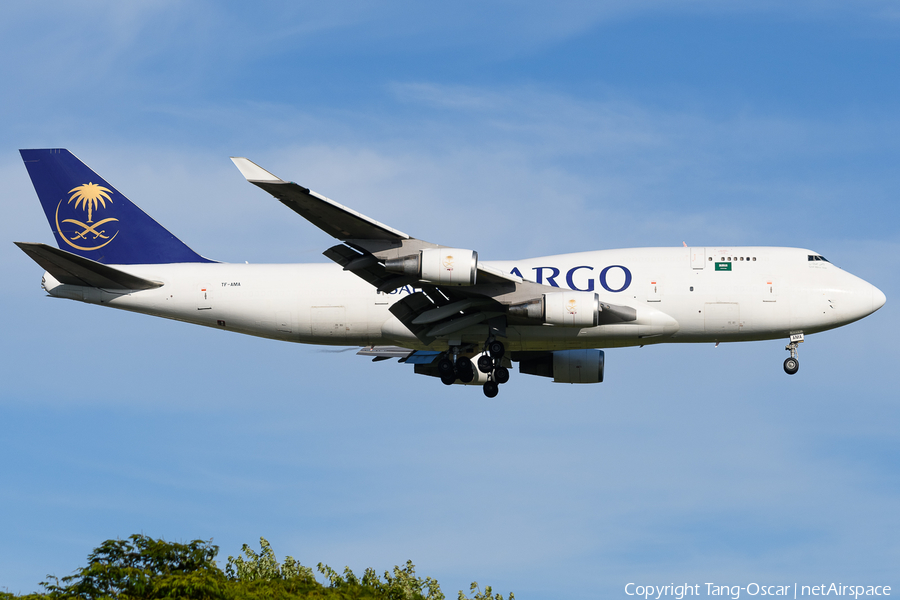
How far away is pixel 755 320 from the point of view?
3872 cm

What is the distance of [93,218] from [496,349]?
17985mm

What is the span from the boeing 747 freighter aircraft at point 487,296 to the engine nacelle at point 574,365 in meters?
0.04

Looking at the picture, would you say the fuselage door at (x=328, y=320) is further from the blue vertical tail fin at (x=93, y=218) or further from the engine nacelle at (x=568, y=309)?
the engine nacelle at (x=568, y=309)

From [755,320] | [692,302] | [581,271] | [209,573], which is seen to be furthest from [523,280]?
[209,573]

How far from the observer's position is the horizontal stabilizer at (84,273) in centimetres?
3894

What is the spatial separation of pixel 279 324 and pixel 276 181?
957cm

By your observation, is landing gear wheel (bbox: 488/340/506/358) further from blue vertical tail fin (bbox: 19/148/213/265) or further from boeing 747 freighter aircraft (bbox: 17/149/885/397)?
blue vertical tail fin (bbox: 19/148/213/265)

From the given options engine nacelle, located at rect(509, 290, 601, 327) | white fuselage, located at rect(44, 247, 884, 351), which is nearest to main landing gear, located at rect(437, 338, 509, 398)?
white fuselage, located at rect(44, 247, 884, 351)

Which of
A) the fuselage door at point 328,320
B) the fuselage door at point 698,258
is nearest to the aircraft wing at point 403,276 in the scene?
the fuselage door at point 328,320

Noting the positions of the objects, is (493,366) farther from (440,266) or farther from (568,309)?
(440,266)

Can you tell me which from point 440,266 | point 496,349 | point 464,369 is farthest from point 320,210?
point 464,369

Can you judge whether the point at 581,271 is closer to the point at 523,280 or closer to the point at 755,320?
the point at 523,280

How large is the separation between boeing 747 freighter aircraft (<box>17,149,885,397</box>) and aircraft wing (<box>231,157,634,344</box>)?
5 centimetres

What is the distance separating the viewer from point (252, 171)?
3225 centimetres
